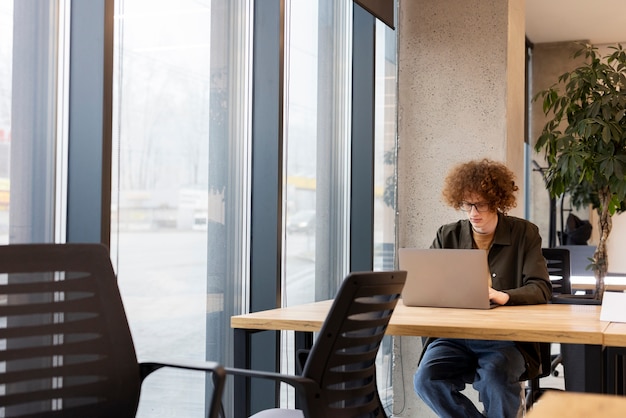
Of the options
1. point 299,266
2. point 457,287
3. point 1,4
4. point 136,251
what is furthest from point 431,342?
point 1,4

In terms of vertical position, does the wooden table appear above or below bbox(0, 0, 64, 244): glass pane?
below

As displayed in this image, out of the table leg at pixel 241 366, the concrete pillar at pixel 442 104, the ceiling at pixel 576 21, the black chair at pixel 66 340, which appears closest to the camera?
the black chair at pixel 66 340

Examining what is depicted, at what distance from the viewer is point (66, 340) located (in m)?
1.98

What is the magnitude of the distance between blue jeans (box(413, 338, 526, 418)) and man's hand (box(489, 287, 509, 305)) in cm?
19

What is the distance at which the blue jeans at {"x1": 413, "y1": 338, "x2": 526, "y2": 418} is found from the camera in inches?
129

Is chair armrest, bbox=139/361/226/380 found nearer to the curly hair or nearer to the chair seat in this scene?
the chair seat

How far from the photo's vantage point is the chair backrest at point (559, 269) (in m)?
4.63

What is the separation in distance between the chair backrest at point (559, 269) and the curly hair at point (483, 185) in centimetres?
107

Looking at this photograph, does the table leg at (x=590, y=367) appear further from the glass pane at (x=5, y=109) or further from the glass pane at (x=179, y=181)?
the glass pane at (x=5, y=109)

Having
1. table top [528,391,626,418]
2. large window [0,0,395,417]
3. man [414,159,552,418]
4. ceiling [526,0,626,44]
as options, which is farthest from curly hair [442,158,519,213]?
ceiling [526,0,626,44]

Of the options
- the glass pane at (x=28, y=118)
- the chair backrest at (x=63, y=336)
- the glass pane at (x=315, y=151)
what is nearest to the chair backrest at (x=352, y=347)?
the chair backrest at (x=63, y=336)

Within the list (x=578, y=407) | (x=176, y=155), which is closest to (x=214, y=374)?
(x=578, y=407)

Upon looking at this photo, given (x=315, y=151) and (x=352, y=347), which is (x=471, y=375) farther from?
(x=315, y=151)

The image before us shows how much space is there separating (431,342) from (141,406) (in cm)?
127
